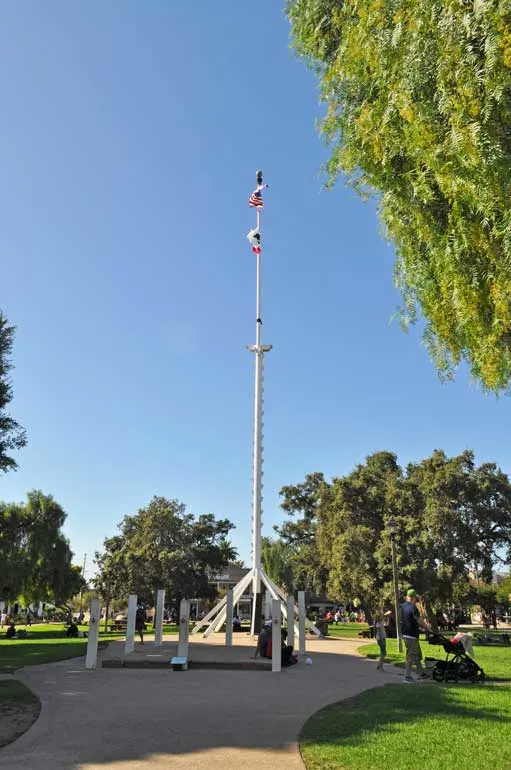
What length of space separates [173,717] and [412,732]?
3.06 m

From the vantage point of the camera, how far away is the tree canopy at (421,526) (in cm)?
3297

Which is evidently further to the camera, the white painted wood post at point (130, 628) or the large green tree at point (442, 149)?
the white painted wood post at point (130, 628)

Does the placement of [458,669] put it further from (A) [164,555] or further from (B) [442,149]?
(A) [164,555]

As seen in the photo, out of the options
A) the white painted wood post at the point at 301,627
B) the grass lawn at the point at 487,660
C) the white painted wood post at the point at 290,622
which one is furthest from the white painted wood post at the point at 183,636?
the grass lawn at the point at 487,660

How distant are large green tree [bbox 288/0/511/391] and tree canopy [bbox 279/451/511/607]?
28.5 m

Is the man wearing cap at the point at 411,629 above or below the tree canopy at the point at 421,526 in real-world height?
below

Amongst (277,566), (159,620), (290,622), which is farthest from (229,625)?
(277,566)

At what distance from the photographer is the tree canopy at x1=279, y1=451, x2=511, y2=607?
108 feet

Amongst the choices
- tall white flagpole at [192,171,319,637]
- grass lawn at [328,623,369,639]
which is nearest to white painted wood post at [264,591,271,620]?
tall white flagpole at [192,171,319,637]

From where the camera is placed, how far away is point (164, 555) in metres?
47.2

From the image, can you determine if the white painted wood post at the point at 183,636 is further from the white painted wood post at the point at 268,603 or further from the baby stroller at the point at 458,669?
the white painted wood post at the point at 268,603

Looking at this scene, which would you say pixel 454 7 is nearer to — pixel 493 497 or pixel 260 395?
pixel 260 395

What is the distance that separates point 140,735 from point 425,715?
11.7 feet

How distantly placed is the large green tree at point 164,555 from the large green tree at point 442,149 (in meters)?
44.3
